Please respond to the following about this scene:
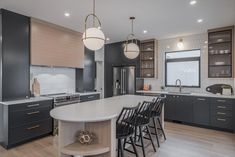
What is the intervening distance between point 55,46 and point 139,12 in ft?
8.06

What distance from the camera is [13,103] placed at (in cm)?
318

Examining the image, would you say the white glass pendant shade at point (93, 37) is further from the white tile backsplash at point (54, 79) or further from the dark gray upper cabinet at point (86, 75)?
the dark gray upper cabinet at point (86, 75)

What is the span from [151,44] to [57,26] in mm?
3357

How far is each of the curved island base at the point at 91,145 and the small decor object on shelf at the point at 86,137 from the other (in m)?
0.04

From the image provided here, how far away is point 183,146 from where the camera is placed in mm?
3316

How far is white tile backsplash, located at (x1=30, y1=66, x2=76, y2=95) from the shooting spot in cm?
430

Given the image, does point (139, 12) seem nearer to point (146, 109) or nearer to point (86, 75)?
point (146, 109)

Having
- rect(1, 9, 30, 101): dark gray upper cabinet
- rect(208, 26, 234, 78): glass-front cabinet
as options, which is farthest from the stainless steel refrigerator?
rect(1, 9, 30, 101): dark gray upper cabinet

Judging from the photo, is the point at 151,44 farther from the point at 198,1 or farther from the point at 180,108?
the point at 198,1

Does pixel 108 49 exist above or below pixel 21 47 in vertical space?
above

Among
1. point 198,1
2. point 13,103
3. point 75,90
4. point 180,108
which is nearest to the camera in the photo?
point 198,1

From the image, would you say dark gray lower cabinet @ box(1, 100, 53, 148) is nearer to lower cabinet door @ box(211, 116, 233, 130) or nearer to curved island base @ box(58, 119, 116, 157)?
curved island base @ box(58, 119, 116, 157)

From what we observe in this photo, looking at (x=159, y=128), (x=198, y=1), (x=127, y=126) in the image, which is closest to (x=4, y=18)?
(x=127, y=126)

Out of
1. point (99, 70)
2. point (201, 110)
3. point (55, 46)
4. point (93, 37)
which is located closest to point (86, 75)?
point (55, 46)
